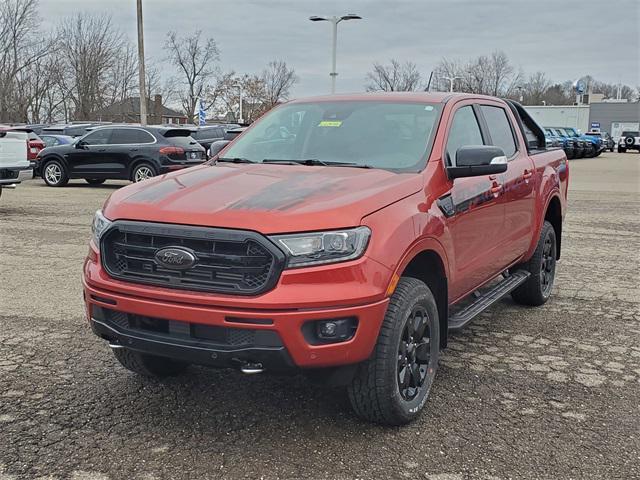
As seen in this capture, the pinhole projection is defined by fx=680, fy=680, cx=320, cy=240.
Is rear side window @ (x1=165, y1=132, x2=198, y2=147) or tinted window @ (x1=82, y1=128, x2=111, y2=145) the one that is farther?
tinted window @ (x1=82, y1=128, x2=111, y2=145)

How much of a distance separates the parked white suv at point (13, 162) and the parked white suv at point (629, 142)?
47.2m

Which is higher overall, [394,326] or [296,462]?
[394,326]

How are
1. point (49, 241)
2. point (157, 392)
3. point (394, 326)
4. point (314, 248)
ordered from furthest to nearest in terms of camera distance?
point (49, 241) < point (157, 392) < point (394, 326) < point (314, 248)

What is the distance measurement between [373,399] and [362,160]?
1528 mm

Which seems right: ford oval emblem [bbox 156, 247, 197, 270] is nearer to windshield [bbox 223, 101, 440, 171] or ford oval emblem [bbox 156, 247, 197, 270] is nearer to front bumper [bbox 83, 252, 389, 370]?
front bumper [bbox 83, 252, 389, 370]

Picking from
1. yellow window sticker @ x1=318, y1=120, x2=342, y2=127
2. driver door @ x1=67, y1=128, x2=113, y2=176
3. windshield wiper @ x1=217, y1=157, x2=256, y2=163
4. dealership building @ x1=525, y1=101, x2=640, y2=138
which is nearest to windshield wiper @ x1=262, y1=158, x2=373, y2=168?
windshield wiper @ x1=217, y1=157, x2=256, y2=163

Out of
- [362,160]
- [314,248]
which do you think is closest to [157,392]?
[314,248]

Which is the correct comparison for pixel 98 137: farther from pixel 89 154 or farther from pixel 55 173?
pixel 55 173

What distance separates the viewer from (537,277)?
5988 mm

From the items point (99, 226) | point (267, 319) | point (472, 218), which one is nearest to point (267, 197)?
point (267, 319)

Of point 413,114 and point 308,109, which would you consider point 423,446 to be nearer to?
point 413,114

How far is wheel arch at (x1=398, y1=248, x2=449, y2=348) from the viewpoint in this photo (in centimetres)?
383

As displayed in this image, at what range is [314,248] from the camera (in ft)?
10.3

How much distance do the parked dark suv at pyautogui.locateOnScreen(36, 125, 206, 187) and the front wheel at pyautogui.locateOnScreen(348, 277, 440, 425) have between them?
1272cm
